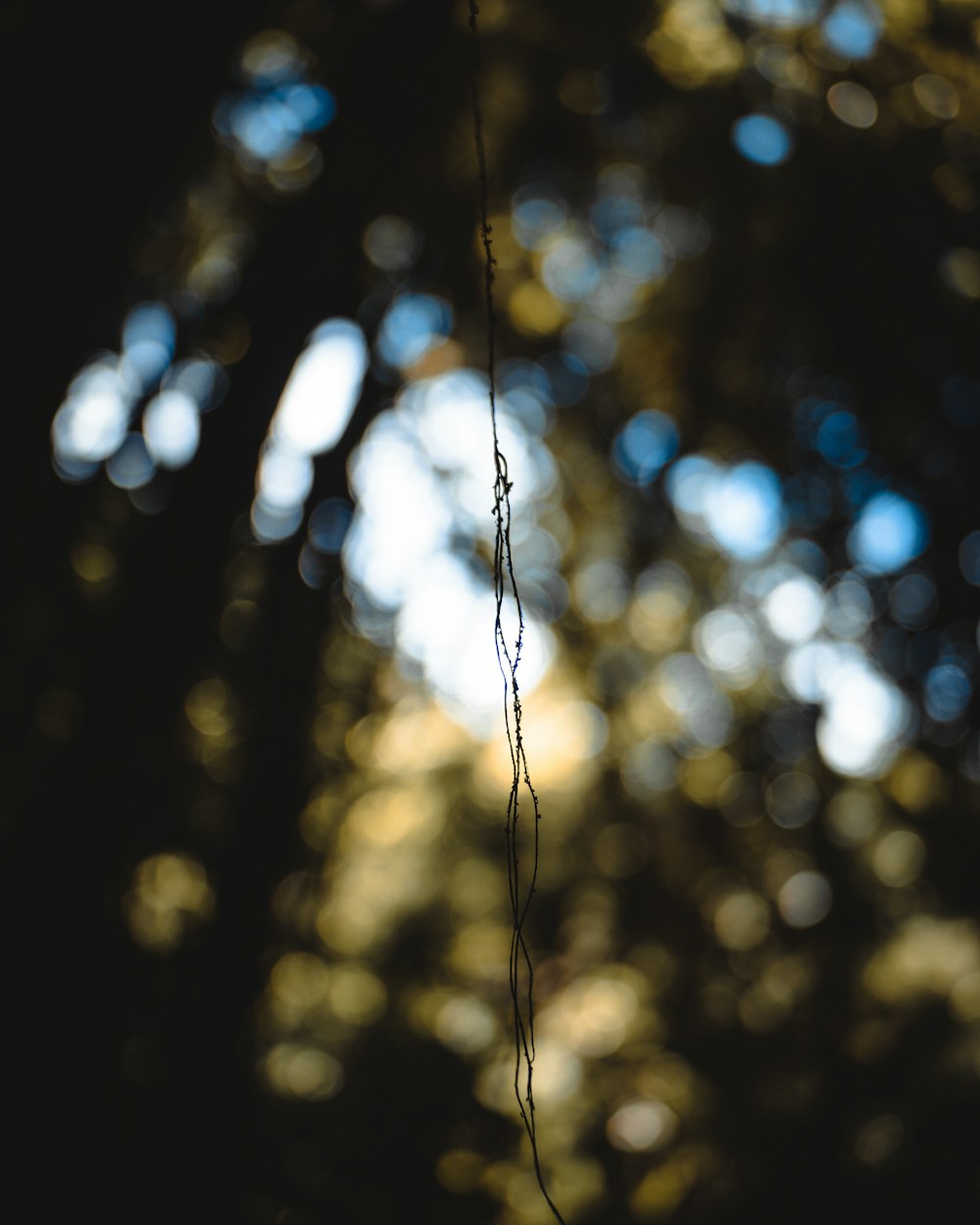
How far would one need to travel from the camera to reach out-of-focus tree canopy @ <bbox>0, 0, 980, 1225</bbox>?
2945 mm

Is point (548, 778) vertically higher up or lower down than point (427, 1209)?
higher up

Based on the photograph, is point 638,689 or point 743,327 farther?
point 638,689

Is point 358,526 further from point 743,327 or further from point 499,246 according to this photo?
point 743,327

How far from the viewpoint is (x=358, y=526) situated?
3.58m

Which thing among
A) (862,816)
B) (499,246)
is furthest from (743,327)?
(862,816)

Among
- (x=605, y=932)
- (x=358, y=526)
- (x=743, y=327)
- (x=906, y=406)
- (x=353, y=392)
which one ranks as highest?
(x=743, y=327)

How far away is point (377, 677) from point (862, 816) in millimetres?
2476

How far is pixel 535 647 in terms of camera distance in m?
3.84

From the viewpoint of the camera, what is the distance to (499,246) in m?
3.66

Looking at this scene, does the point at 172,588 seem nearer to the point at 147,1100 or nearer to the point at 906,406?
the point at 147,1100

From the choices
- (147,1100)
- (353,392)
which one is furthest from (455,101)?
(147,1100)

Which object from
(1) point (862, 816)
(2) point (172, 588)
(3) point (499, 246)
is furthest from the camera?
(1) point (862, 816)

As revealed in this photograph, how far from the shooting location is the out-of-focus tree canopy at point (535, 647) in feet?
9.66

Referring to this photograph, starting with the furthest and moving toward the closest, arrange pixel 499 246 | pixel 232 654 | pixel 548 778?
pixel 548 778 < pixel 499 246 < pixel 232 654
